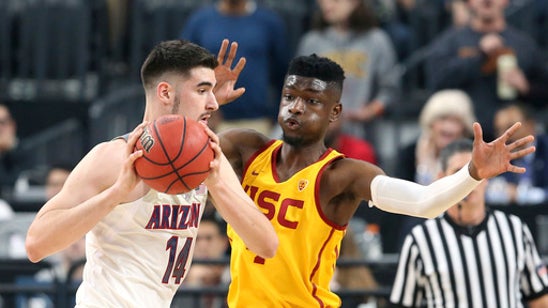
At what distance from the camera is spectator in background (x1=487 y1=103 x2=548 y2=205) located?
445 inches

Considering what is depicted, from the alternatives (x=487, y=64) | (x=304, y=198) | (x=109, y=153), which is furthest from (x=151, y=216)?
(x=487, y=64)

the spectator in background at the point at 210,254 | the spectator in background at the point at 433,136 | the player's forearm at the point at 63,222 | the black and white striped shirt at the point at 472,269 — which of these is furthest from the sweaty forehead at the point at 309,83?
the spectator in background at the point at 433,136

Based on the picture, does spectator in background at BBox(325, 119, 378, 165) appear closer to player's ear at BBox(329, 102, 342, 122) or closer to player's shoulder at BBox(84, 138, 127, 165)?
player's ear at BBox(329, 102, 342, 122)

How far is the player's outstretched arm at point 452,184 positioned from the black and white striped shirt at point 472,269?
161 centimetres

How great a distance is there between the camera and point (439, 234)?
8281 mm

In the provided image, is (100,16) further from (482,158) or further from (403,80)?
(482,158)

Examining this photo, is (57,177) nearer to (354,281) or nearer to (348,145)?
(348,145)

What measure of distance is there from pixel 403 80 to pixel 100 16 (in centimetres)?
352

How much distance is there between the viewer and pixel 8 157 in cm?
1302

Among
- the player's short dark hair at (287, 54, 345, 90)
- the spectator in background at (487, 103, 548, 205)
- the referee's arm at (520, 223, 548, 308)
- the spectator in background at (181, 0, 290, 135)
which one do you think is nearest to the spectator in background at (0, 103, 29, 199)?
the spectator in background at (181, 0, 290, 135)

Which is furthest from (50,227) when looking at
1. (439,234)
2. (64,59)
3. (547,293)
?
(64,59)

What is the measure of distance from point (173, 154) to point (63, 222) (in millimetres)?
654

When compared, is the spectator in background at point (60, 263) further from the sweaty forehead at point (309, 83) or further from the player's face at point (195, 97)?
the player's face at point (195, 97)

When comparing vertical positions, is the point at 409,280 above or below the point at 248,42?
below
